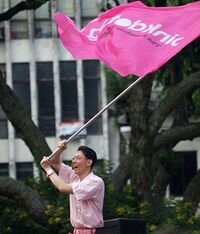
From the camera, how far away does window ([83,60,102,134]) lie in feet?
117

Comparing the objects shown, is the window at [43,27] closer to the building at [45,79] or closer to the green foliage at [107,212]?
the building at [45,79]

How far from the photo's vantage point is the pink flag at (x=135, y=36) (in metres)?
11.7

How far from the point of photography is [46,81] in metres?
35.5

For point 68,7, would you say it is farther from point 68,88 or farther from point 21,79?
point 21,79

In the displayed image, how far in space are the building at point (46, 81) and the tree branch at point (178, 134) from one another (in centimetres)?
1770

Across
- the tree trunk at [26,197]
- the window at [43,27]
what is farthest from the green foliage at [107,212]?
the window at [43,27]

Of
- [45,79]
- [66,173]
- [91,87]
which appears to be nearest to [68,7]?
[45,79]

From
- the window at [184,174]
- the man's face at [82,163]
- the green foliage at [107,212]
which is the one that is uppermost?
the man's face at [82,163]

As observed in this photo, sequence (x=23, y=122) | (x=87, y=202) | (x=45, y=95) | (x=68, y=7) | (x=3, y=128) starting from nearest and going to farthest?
(x=87, y=202), (x=23, y=122), (x=68, y=7), (x=45, y=95), (x=3, y=128)

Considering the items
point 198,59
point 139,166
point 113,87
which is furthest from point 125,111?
point 139,166

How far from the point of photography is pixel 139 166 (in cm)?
1636

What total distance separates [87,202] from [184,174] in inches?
946

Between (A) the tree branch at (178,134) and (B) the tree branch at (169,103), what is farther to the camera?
(A) the tree branch at (178,134)

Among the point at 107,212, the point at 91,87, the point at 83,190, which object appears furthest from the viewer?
the point at 91,87
